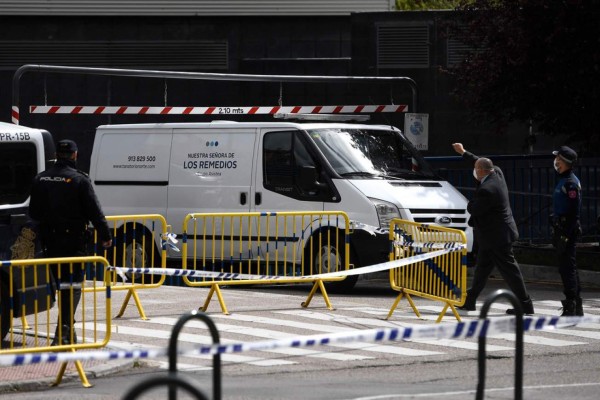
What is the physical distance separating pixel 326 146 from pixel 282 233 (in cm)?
129

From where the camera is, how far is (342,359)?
1156 cm

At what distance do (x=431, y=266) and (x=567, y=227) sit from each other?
166 centimetres

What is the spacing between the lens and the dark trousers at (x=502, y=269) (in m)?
14.3

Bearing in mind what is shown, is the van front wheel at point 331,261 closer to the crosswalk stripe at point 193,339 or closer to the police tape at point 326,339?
the crosswalk stripe at point 193,339

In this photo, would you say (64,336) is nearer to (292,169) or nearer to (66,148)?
(66,148)

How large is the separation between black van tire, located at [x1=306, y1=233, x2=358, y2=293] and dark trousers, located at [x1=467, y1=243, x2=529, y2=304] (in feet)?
7.09

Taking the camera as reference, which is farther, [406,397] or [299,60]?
[299,60]

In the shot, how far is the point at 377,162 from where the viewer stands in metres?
17.5

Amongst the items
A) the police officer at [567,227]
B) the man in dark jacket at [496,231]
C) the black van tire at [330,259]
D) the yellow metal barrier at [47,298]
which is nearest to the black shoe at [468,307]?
the man in dark jacket at [496,231]

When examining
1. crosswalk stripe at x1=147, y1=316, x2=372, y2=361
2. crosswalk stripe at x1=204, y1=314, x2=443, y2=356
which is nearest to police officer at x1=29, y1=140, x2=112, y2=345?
crosswalk stripe at x1=147, y1=316, x2=372, y2=361

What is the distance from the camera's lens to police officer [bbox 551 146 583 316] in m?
14.4

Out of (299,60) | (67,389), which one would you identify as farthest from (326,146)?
(299,60)

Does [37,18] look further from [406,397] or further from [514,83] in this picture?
[406,397]

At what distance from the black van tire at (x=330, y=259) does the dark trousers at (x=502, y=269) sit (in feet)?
7.09
